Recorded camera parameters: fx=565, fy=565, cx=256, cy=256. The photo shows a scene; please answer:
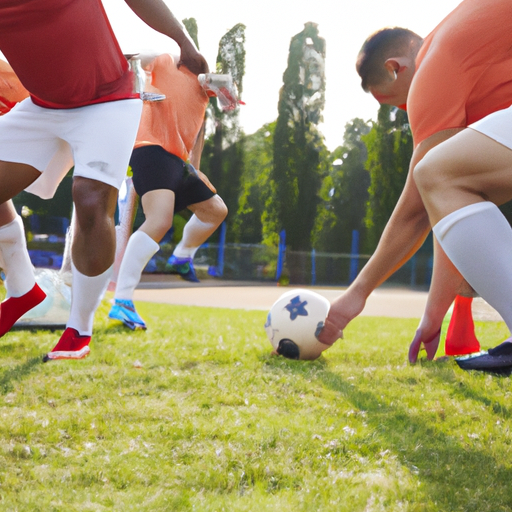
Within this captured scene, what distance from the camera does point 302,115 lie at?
23359mm

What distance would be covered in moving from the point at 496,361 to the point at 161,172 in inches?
121

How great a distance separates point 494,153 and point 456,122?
2.22 ft

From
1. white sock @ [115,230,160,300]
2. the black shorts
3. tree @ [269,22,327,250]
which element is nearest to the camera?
the black shorts

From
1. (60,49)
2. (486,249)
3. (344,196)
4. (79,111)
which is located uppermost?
(60,49)

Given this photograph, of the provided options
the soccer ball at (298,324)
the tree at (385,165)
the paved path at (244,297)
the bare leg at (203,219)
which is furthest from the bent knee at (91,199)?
the tree at (385,165)

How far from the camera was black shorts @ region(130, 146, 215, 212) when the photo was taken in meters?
4.19

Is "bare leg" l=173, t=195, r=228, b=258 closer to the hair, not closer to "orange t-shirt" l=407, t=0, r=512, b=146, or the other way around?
the hair

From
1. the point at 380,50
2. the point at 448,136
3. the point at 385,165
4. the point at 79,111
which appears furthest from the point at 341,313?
the point at 385,165

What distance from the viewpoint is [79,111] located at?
2.42 m

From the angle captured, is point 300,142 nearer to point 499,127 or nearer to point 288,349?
point 288,349

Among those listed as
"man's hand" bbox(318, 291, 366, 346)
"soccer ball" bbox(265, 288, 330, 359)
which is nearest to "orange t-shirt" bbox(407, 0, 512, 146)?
"man's hand" bbox(318, 291, 366, 346)

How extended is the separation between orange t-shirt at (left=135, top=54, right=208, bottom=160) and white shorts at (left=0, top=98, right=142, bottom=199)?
71.0 inches

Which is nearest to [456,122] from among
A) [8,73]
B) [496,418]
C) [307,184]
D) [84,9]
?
[496,418]

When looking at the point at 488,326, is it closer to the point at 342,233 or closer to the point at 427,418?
the point at 427,418
